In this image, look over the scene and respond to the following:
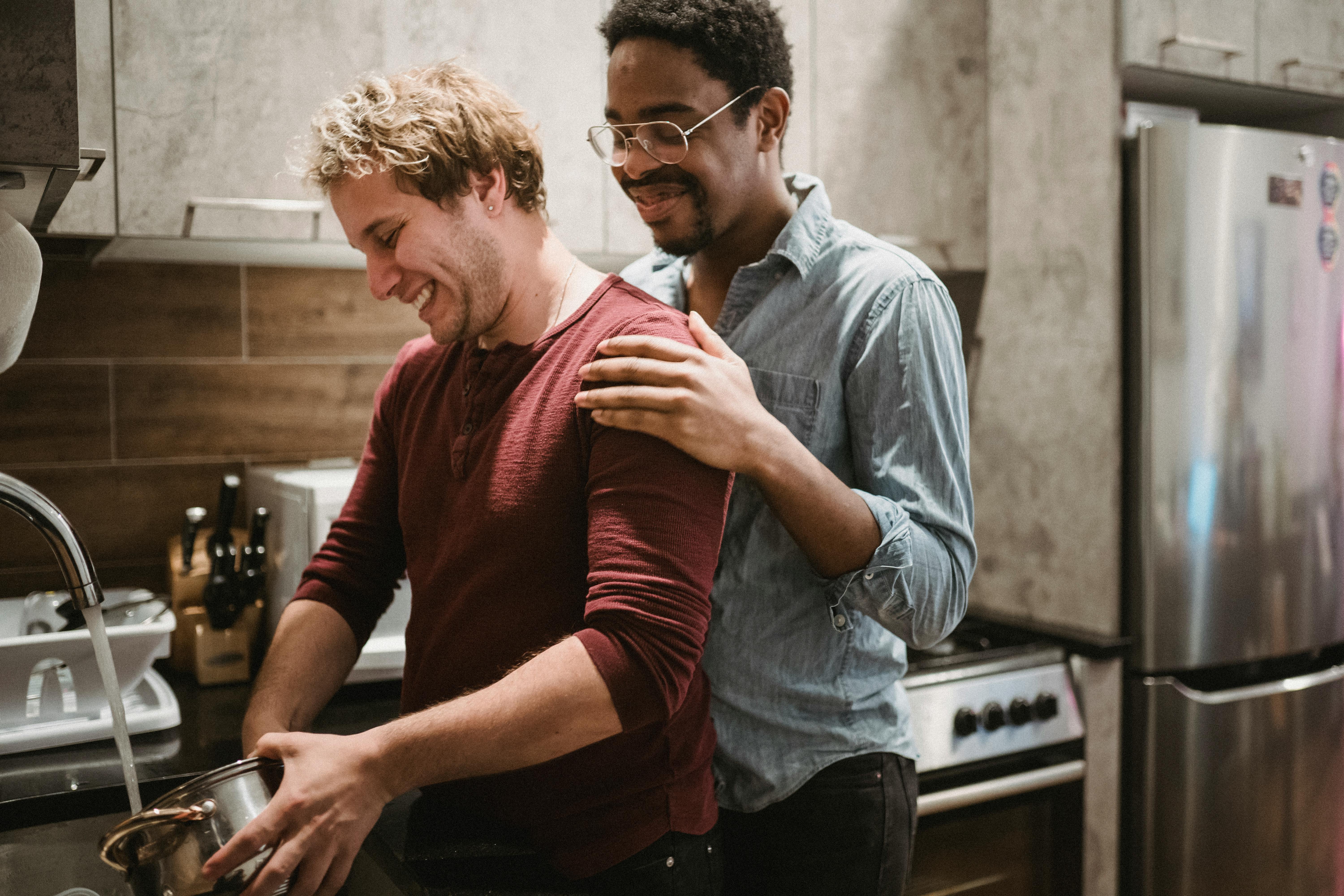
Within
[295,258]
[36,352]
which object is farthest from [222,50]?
[36,352]

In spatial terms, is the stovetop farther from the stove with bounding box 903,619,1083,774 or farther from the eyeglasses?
the eyeglasses

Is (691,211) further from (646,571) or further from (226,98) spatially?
(226,98)

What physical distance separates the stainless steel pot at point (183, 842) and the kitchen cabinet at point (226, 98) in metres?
1.06

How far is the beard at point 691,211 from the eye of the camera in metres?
1.17

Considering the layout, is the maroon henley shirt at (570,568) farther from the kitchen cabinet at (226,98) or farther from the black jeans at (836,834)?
the kitchen cabinet at (226,98)

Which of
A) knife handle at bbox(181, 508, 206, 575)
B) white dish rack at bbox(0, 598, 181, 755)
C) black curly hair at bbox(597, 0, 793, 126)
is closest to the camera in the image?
black curly hair at bbox(597, 0, 793, 126)

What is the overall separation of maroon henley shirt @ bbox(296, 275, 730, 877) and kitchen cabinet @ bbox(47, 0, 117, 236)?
752 mm

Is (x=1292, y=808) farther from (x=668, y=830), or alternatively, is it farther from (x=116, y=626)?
(x=116, y=626)

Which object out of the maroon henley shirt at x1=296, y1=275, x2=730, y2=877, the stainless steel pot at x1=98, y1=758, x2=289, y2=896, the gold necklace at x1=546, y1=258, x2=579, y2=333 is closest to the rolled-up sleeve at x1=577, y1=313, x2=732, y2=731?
the maroon henley shirt at x1=296, y1=275, x2=730, y2=877

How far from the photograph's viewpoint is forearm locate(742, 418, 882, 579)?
949 mm

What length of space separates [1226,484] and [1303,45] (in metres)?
0.98

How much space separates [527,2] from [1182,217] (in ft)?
4.00

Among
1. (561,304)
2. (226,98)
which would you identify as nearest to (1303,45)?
(561,304)

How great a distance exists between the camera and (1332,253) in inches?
80.8
